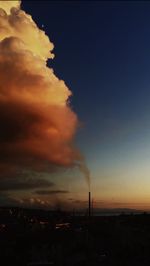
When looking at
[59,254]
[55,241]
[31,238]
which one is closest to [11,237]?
[31,238]

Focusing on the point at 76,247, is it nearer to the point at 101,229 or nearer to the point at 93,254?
the point at 93,254

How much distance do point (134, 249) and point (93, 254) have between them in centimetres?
541

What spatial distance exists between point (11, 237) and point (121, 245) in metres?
16.8

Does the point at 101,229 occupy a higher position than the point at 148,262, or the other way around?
the point at 101,229

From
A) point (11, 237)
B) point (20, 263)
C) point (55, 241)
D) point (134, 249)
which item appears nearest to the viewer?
point (20, 263)

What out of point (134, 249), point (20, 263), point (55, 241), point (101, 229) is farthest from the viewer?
point (101, 229)

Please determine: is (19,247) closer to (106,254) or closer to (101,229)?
(106,254)

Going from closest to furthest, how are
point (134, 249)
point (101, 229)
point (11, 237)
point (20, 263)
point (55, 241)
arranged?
point (20, 263)
point (134, 249)
point (55, 241)
point (11, 237)
point (101, 229)

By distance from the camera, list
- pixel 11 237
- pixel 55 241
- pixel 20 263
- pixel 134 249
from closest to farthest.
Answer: pixel 20 263
pixel 134 249
pixel 55 241
pixel 11 237

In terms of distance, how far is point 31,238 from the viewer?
52875 mm

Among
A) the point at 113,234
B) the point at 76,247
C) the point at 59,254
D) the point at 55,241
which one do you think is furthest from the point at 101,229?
the point at 59,254

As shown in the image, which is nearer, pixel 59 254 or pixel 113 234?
pixel 59 254

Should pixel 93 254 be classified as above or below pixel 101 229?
below

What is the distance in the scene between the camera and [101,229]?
67.6 m
